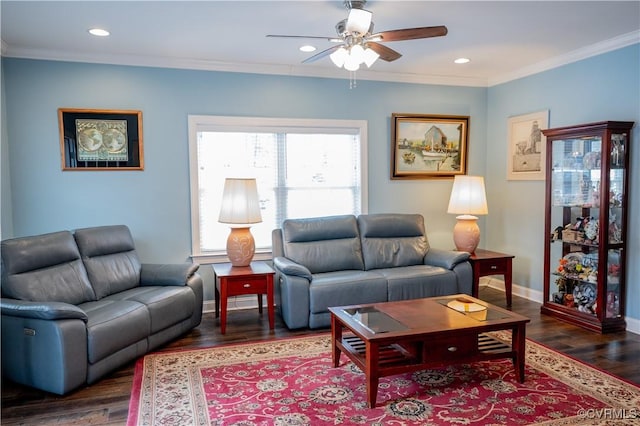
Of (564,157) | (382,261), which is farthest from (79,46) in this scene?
(564,157)

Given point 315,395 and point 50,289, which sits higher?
point 50,289

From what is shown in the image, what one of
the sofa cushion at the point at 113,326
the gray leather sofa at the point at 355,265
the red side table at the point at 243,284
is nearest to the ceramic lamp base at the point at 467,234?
the gray leather sofa at the point at 355,265

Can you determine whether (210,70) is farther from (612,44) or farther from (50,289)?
(612,44)

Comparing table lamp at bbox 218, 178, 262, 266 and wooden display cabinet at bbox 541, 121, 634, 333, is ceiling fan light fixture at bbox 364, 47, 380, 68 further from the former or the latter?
wooden display cabinet at bbox 541, 121, 634, 333

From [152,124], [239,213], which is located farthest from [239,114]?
[239,213]

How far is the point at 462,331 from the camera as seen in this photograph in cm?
281

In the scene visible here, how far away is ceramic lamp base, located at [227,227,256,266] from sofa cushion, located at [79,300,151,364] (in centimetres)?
106

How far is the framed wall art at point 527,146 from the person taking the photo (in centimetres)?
490

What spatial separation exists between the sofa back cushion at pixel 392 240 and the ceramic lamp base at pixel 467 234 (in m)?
0.36

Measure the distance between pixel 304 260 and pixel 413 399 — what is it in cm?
198

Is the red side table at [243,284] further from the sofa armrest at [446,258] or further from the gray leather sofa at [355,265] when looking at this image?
the sofa armrest at [446,258]

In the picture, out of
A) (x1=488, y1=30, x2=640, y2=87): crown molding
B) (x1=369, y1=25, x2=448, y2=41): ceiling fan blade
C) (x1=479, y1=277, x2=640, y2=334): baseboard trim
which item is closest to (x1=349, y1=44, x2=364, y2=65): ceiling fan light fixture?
(x1=369, y1=25, x2=448, y2=41): ceiling fan blade

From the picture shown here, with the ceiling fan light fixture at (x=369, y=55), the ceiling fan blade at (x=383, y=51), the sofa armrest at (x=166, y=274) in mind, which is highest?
the ceiling fan blade at (x=383, y=51)

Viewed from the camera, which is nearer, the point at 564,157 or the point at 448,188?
the point at 564,157
